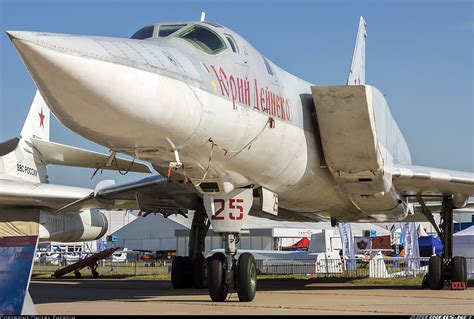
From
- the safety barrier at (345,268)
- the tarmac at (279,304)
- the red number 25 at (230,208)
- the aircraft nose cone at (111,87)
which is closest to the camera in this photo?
the aircraft nose cone at (111,87)

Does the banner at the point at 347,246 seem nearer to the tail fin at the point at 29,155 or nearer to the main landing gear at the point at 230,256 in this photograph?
the tail fin at the point at 29,155

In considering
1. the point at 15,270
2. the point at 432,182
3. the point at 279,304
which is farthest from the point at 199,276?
the point at 15,270

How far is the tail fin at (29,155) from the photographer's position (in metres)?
20.3

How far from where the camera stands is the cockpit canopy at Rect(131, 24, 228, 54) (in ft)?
33.7

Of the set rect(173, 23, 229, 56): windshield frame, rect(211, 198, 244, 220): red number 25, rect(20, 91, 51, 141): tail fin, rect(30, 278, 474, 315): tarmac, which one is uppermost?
rect(20, 91, 51, 141): tail fin

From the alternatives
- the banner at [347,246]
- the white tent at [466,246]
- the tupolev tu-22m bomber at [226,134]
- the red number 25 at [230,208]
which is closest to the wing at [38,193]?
the tupolev tu-22m bomber at [226,134]

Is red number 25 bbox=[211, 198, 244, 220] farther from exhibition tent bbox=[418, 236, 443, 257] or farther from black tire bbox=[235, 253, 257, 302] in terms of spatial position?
exhibition tent bbox=[418, 236, 443, 257]

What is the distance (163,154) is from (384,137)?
6.08 metres

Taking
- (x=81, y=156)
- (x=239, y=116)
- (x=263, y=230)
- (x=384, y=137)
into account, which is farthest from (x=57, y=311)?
(x=263, y=230)

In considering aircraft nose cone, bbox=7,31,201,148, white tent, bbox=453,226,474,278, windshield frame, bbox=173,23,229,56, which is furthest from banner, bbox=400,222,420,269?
aircraft nose cone, bbox=7,31,201,148

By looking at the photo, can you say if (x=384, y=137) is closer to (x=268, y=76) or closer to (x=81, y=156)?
(x=268, y=76)

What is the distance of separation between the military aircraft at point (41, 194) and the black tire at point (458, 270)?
22.1 feet

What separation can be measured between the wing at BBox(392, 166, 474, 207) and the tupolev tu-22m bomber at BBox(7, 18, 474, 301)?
0.03 metres

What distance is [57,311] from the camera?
10.2 metres
